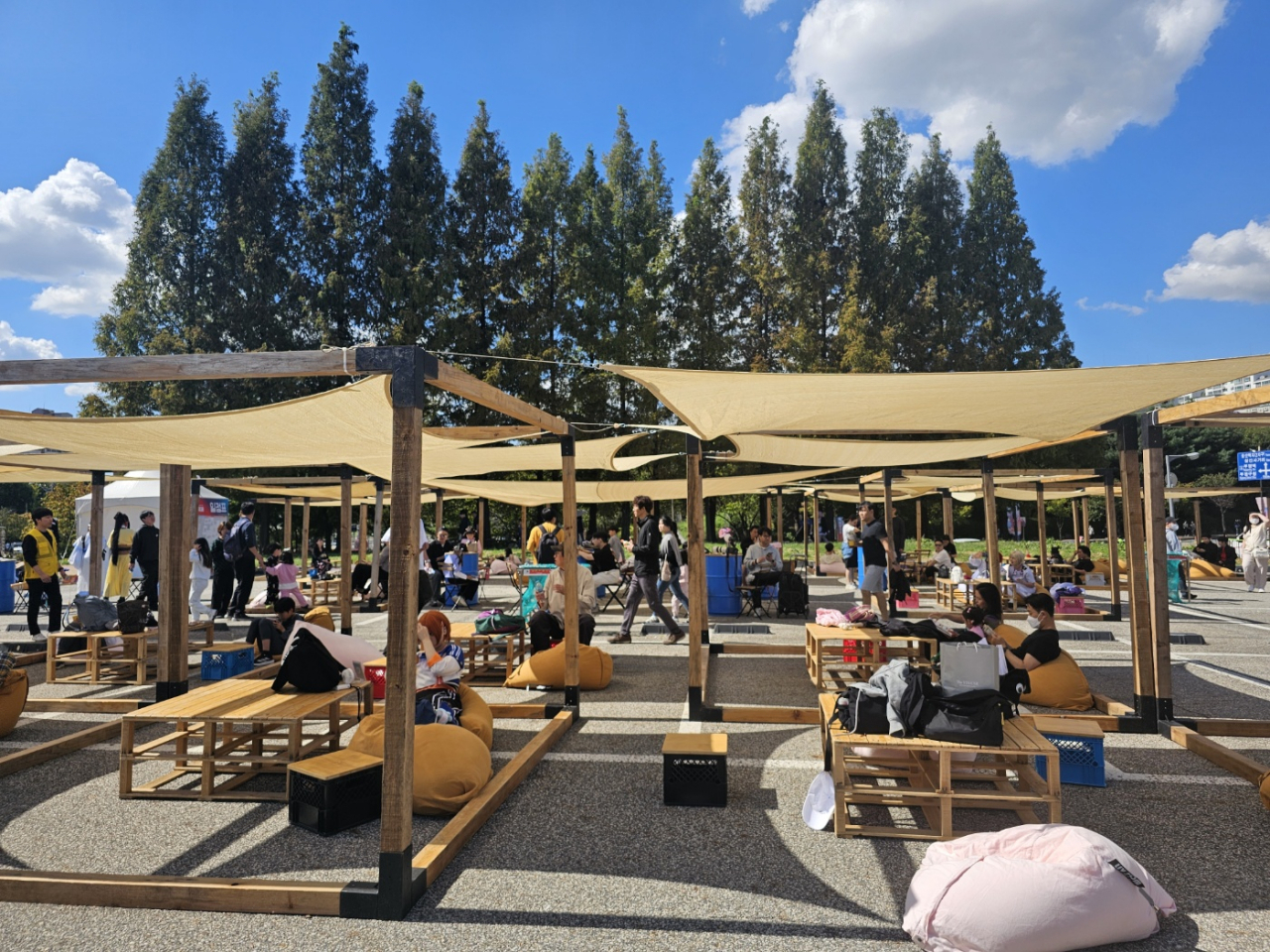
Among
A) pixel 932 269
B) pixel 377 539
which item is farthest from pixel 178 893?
pixel 932 269

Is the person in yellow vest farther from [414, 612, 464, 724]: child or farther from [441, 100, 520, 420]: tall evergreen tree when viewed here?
[441, 100, 520, 420]: tall evergreen tree

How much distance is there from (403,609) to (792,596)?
9298mm

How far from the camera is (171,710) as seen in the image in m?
4.33

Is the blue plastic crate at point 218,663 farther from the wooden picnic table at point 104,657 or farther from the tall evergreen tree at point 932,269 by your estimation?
the tall evergreen tree at point 932,269

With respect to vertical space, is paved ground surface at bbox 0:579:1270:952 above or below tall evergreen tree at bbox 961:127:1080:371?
below

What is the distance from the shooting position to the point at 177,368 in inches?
134

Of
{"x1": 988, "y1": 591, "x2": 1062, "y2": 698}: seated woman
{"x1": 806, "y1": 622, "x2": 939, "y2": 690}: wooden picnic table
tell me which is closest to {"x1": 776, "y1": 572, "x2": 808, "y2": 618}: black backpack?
{"x1": 806, "y1": 622, "x2": 939, "y2": 690}: wooden picnic table

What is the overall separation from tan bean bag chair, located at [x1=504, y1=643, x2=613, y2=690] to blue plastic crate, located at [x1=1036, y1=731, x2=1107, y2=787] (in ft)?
11.6

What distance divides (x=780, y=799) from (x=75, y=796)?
3654 millimetres

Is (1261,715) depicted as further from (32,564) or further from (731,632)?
(32,564)

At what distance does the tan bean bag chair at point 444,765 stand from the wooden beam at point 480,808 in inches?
2.8

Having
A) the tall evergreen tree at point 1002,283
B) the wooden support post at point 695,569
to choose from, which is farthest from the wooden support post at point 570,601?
the tall evergreen tree at point 1002,283

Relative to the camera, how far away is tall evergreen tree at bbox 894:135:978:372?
85.9ft

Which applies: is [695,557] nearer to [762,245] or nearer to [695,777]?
[695,777]
